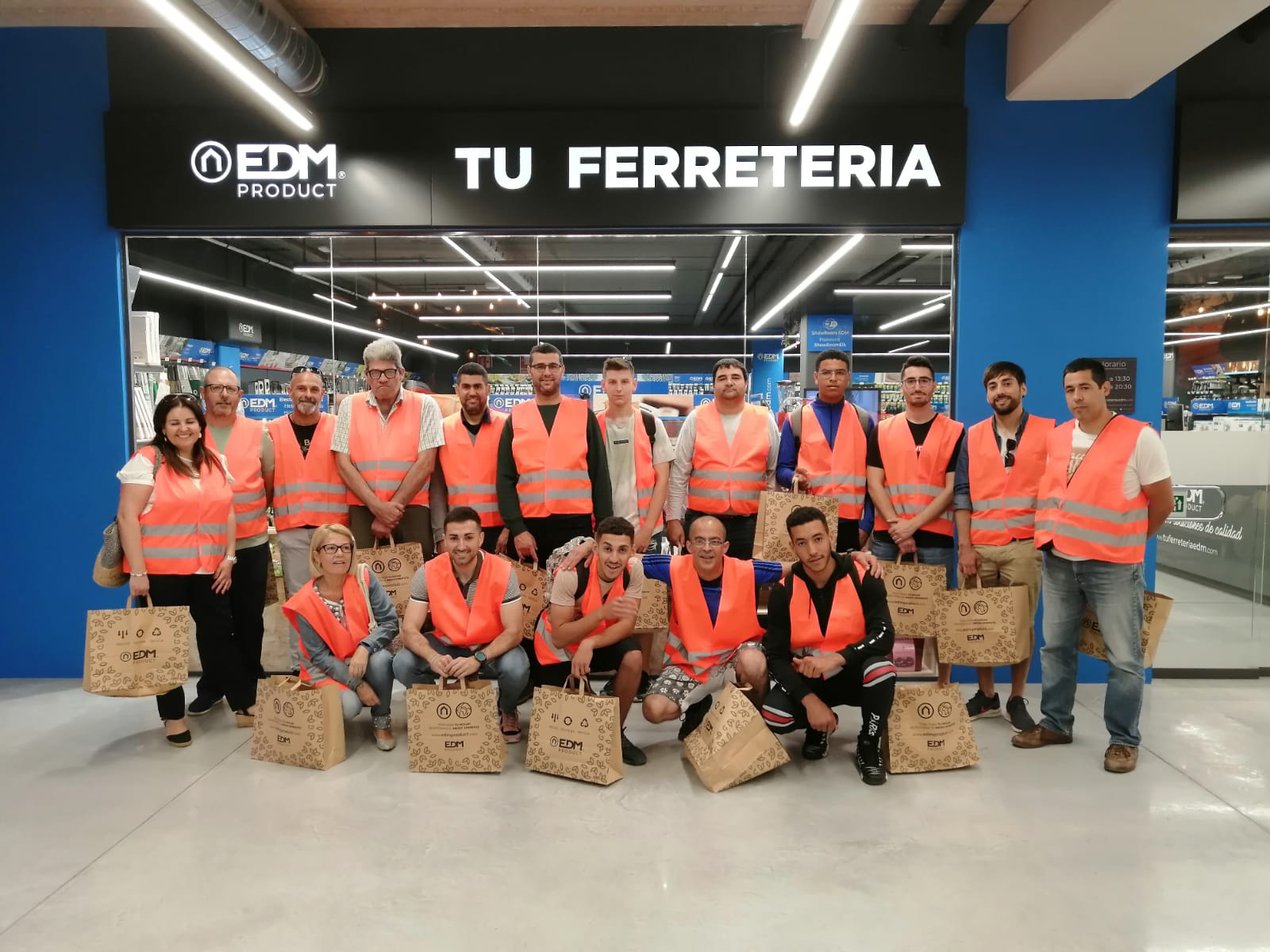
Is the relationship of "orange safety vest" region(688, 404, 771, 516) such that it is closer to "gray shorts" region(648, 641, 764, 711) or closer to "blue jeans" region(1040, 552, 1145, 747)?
"gray shorts" region(648, 641, 764, 711)

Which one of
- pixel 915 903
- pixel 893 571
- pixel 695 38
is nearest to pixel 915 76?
pixel 695 38

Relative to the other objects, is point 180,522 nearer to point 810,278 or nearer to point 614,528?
point 614,528

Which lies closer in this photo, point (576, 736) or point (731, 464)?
point (576, 736)

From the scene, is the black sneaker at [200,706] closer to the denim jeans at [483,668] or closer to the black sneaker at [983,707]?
the denim jeans at [483,668]


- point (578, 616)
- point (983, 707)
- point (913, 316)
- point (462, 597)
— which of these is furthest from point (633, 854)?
point (913, 316)

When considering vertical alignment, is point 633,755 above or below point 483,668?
below

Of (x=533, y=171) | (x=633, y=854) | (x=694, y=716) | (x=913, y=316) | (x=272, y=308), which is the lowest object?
(x=633, y=854)

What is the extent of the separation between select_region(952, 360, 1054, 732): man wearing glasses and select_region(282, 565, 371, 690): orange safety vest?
2892 millimetres

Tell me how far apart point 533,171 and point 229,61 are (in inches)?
61.8

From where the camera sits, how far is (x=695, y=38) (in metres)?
4.43

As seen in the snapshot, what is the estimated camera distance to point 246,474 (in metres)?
3.87

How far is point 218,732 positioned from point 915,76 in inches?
198

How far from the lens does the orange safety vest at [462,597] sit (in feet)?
11.5

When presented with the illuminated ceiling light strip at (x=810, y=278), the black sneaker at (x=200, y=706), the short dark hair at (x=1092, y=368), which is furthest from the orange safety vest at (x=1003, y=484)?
the black sneaker at (x=200, y=706)
